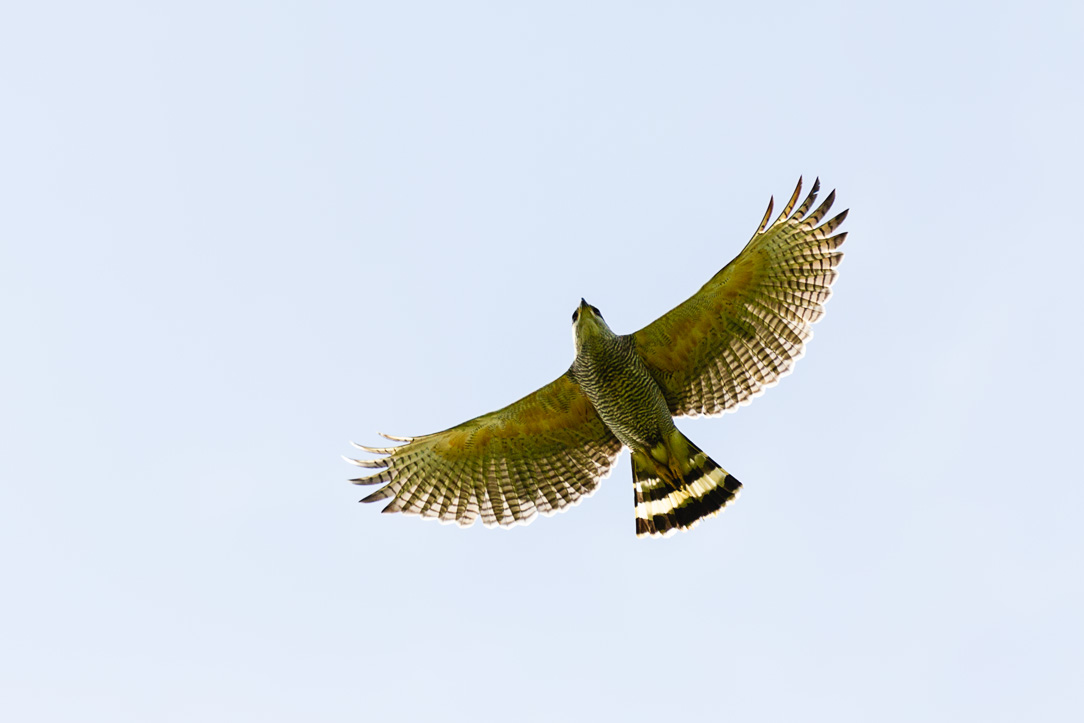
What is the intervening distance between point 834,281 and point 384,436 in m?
4.99

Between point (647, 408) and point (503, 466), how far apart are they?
6.00 ft

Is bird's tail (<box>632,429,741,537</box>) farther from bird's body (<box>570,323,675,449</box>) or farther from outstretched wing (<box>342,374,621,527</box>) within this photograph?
outstretched wing (<box>342,374,621,527</box>)

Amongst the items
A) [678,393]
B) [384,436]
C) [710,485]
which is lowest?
[710,485]

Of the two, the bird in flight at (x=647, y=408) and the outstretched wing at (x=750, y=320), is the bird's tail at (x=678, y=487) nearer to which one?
the bird in flight at (x=647, y=408)

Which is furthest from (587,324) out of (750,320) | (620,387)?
(750,320)

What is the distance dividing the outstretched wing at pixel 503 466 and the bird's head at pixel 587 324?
0.97 m

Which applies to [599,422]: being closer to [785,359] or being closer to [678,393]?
[678,393]

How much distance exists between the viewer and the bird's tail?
1306cm

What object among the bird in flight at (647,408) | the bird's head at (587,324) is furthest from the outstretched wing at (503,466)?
the bird's head at (587,324)

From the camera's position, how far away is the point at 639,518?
13312 mm

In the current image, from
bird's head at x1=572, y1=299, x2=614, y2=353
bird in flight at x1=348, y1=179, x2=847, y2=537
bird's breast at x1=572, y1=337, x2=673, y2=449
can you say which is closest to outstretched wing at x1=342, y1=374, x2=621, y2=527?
bird in flight at x1=348, y1=179, x2=847, y2=537

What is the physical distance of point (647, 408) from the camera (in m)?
12.5

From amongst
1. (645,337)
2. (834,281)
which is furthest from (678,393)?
(834,281)

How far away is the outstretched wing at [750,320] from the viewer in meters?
12.5
